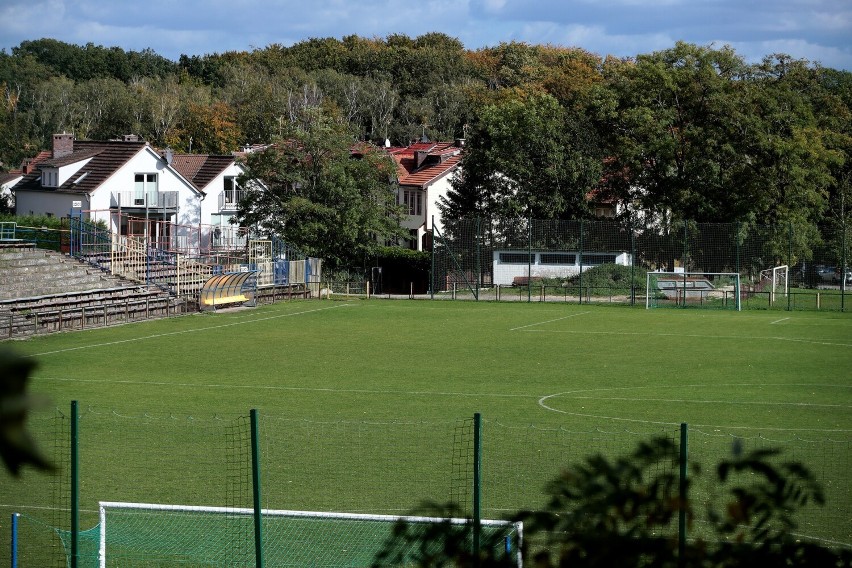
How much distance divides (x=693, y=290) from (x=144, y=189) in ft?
115

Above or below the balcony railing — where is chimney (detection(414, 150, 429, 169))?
above

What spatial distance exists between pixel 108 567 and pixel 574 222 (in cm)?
4158

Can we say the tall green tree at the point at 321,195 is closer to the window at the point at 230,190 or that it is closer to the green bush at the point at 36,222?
the green bush at the point at 36,222

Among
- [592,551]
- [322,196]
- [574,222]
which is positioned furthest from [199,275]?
[592,551]

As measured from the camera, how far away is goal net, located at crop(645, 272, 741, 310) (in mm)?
46500

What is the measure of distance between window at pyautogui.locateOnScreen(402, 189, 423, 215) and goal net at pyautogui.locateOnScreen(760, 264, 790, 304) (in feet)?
88.6

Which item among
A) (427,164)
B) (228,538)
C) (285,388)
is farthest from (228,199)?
(228,538)

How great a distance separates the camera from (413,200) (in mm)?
71500

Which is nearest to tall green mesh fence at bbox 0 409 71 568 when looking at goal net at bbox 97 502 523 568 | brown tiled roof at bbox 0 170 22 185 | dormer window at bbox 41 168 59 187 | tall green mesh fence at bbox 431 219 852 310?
goal net at bbox 97 502 523 568

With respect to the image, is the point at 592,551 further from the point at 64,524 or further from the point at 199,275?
the point at 199,275

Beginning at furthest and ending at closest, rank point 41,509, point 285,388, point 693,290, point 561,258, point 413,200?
1. point 413,200
2. point 561,258
3. point 693,290
4. point 285,388
5. point 41,509

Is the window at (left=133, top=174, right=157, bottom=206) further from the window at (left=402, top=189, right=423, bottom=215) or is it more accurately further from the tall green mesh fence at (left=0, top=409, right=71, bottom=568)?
the tall green mesh fence at (left=0, top=409, right=71, bottom=568)

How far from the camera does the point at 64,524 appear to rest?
12.9m

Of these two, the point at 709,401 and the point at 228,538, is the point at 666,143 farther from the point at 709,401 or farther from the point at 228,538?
the point at 228,538
